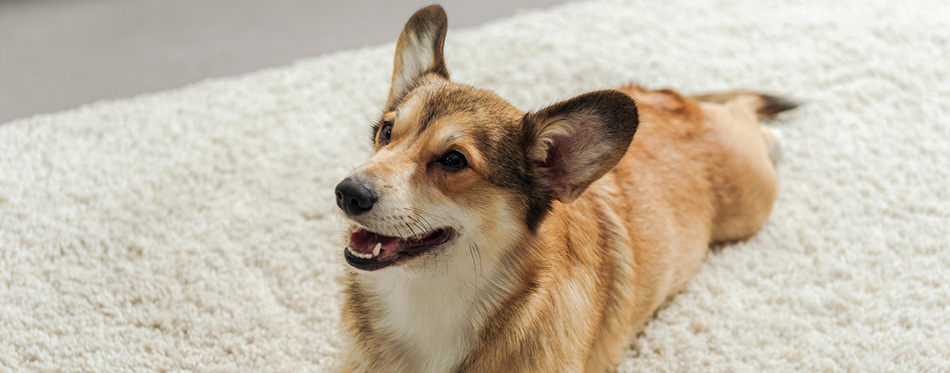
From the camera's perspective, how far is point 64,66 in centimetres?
351

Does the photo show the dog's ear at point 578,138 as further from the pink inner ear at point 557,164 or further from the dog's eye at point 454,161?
the dog's eye at point 454,161

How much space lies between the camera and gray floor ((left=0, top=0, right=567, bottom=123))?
336cm

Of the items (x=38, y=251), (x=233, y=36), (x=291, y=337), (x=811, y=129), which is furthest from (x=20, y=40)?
(x=811, y=129)

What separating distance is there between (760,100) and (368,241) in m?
1.84

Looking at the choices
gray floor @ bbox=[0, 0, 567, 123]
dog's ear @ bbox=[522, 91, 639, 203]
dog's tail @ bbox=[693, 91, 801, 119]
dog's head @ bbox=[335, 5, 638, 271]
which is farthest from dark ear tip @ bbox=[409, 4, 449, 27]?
gray floor @ bbox=[0, 0, 567, 123]

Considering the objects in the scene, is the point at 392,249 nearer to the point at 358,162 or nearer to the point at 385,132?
the point at 385,132

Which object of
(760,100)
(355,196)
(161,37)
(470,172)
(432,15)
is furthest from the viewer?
(161,37)

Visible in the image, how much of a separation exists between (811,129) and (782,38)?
2.56 feet

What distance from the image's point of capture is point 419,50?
6.08 feet

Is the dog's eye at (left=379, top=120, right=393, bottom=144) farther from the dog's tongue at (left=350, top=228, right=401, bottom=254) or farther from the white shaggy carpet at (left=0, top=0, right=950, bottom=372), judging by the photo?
the white shaggy carpet at (left=0, top=0, right=950, bottom=372)

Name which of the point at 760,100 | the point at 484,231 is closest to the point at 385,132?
the point at 484,231

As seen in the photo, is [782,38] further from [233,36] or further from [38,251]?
[38,251]

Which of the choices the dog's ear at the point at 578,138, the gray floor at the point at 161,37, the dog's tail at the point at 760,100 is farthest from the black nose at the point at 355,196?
the gray floor at the point at 161,37

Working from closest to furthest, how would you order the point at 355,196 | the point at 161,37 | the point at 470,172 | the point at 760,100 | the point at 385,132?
the point at 355,196 < the point at 470,172 < the point at 385,132 < the point at 760,100 < the point at 161,37
